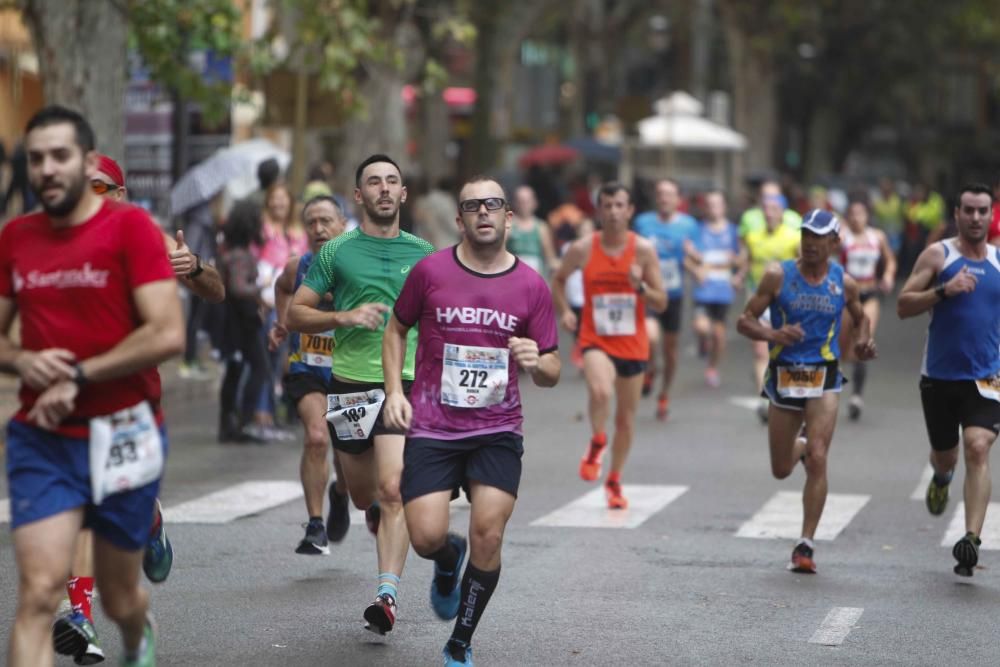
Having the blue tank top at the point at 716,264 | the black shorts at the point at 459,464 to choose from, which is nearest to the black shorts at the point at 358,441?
the black shorts at the point at 459,464

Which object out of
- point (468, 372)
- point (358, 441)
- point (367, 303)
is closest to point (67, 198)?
point (468, 372)

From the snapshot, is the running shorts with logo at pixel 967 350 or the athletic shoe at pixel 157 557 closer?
the athletic shoe at pixel 157 557

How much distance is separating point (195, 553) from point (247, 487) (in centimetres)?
282

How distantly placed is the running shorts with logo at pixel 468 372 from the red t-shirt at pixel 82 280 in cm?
166

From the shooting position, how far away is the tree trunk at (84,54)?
18.2 meters

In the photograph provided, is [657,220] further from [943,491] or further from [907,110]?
[907,110]

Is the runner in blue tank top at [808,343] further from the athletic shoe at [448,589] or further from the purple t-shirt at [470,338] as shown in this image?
the purple t-shirt at [470,338]

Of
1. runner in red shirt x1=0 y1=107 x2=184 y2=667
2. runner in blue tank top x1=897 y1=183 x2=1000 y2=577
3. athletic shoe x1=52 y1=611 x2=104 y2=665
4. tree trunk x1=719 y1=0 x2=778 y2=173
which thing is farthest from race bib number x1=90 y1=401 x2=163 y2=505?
tree trunk x1=719 y1=0 x2=778 y2=173

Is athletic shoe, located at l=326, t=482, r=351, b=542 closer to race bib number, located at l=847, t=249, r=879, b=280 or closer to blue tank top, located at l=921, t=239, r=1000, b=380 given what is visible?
blue tank top, located at l=921, t=239, r=1000, b=380

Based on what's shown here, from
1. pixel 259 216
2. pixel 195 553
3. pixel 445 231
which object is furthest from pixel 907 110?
pixel 195 553

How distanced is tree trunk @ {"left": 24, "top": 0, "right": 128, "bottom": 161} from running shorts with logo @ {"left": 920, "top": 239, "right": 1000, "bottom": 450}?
32.7 feet

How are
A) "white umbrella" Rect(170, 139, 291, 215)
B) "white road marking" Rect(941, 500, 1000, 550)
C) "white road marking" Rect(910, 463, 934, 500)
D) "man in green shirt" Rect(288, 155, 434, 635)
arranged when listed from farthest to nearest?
1. "white umbrella" Rect(170, 139, 291, 215)
2. "white road marking" Rect(910, 463, 934, 500)
3. "white road marking" Rect(941, 500, 1000, 550)
4. "man in green shirt" Rect(288, 155, 434, 635)

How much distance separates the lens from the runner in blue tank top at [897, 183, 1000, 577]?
34.0 ft

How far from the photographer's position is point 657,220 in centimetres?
1938
